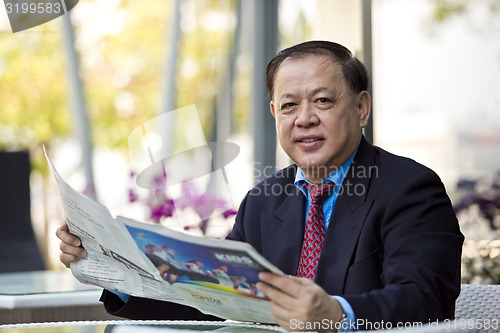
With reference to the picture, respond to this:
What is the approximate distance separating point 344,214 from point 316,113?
0.25m

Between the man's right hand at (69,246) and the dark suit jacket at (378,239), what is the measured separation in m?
0.13

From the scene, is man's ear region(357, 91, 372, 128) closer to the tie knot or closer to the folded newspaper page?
the tie knot

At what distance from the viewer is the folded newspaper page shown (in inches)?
44.5

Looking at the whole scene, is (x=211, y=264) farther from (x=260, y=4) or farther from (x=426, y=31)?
(x=260, y=4)

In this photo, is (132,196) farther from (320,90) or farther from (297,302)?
(297,302)

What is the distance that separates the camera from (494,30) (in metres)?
3.82

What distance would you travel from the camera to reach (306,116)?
1.65 m

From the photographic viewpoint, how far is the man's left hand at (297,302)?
3.75ft

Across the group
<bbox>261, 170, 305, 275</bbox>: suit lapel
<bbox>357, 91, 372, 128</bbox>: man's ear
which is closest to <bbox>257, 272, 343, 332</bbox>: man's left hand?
<bbox>261, 170, 305, 275</bbox>: suit lapel

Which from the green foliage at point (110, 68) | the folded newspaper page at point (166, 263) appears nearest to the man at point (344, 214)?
the folded newspaper page at point (166, 263)

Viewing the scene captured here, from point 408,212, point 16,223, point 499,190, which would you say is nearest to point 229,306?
point 408,212

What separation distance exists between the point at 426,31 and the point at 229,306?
3.05 m

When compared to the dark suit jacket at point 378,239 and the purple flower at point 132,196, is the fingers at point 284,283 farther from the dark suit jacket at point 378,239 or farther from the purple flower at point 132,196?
the purple flower at point 132,196

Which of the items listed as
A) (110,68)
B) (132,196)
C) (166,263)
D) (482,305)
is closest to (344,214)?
(482,305)
